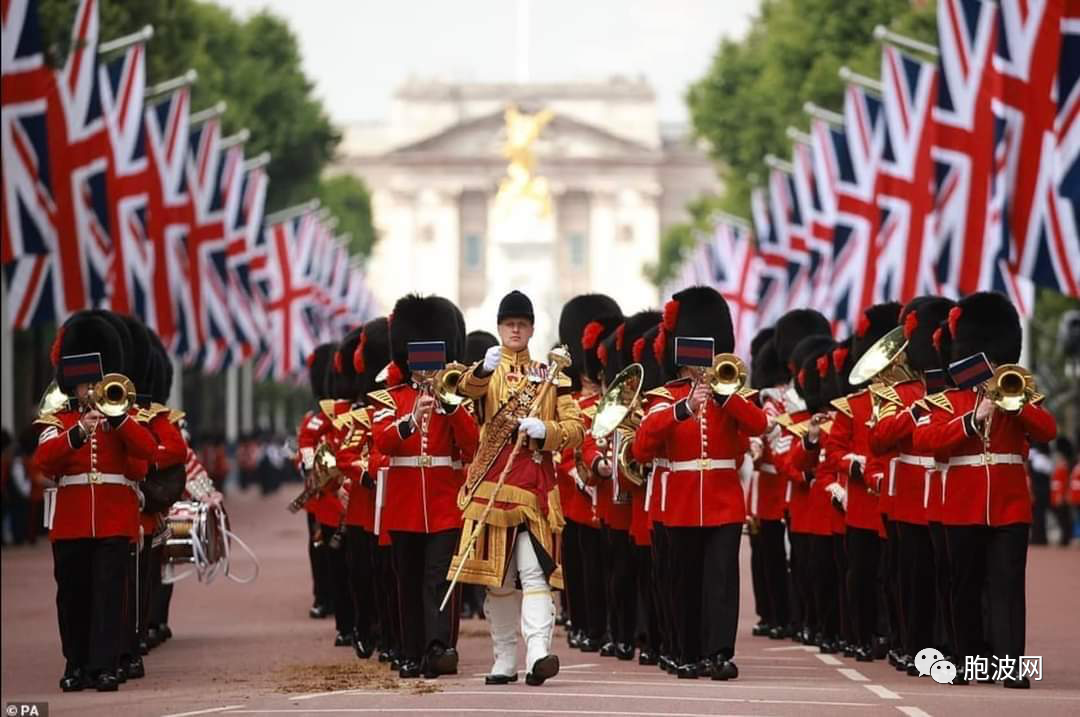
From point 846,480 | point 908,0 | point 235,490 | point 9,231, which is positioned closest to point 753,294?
point 908,0

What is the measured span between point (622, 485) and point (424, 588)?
218cm

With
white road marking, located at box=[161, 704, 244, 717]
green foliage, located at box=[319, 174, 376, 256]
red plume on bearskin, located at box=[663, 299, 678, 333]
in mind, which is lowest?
white road marking, located at box=[161, 704, 244, 717]

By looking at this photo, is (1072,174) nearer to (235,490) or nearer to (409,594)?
(409,594)

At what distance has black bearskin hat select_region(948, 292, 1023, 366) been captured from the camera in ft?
47.0

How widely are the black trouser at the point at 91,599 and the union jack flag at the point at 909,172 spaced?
17742mm

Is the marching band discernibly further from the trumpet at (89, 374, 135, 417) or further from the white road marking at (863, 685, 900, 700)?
the white road marking at (863, 685, 900, 700)

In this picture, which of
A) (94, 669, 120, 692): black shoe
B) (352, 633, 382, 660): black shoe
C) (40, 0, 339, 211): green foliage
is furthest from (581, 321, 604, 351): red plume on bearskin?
(40, 0, 339, 211): green foliage

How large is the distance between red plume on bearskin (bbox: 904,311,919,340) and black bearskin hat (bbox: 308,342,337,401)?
256 inches

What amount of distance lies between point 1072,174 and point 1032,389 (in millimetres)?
11500

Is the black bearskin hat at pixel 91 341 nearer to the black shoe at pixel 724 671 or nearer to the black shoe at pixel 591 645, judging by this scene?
the black shoe at pixel 591 645

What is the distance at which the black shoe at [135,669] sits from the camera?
1591 centimetres

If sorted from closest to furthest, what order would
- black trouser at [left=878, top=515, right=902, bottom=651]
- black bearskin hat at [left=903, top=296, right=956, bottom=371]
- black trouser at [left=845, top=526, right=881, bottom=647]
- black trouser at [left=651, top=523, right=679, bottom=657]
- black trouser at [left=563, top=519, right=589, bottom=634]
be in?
black trouser at [left=651, top=523, right=679, bottom=657]
black bearskin hat at [left=903, top=296, right=956, bottom=371]
black trouser at [left=878, top=515, right=902, bottom=651]
black trouser at [left=845, top=526, right=881, bottom=647]
black trouser at [left=563, top=519, right=589, bottom=634]

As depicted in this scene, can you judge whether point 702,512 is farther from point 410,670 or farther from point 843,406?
point 843,406

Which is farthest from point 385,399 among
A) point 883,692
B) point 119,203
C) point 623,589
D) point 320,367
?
point 119,203
